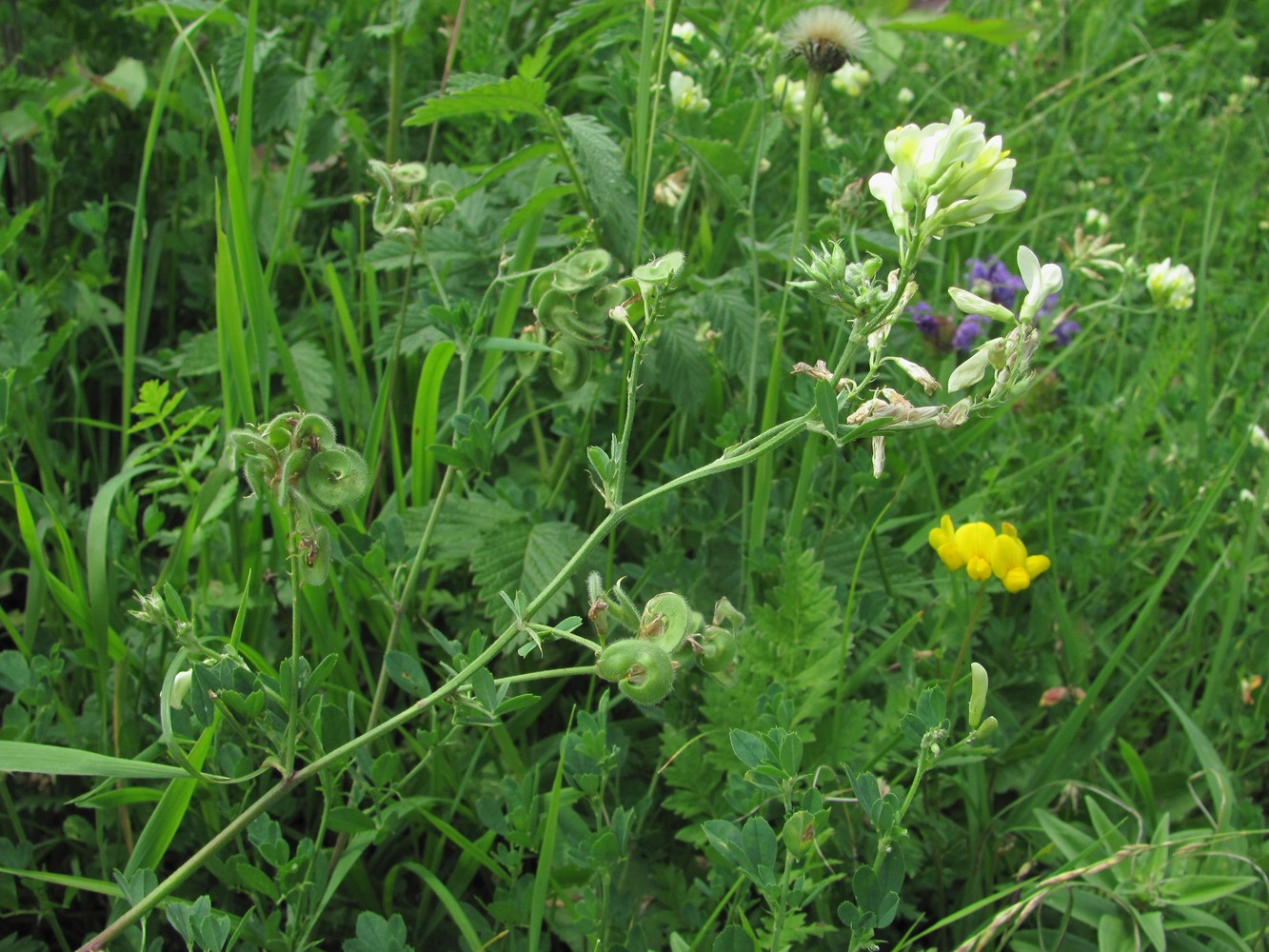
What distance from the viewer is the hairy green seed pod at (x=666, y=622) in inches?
39.3

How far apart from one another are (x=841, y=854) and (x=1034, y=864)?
0.38 m

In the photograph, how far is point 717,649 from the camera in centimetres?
105

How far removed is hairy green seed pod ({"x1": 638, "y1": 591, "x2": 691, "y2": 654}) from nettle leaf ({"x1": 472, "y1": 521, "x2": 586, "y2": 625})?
1.31ft

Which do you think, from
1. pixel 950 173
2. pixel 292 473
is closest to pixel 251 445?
pixel 292 473

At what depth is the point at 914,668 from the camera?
154 cm

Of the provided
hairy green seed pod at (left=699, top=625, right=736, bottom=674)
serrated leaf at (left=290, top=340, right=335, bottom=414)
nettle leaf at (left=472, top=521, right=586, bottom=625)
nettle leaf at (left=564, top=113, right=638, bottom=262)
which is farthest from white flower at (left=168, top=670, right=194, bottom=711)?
nettle leaf at (left=564, top=113, right=638, bottom=262)

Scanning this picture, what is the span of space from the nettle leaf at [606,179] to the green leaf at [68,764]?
997mm

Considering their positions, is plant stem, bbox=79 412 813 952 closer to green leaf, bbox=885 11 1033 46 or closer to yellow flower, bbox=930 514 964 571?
yellow flower, bbox=930 514 964 571

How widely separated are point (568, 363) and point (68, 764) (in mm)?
700

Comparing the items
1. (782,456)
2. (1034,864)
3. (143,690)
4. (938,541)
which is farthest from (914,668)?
(143,690)

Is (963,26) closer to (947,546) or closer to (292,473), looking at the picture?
(947,546)

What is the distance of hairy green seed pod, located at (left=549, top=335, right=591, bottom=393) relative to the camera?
133cm

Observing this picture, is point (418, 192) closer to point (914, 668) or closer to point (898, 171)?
point (898, 171)

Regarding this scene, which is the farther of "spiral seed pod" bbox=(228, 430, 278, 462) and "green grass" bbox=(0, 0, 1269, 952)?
"green grass" bbox=(0, 0, 1269, 952)
